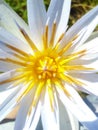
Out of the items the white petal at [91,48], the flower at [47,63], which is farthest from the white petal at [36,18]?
the white petal at [91,48]

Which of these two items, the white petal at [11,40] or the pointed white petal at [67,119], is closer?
the white petal at [11,40]

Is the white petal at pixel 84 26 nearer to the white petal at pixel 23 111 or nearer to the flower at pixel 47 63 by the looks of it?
the flower at pixel 47 63

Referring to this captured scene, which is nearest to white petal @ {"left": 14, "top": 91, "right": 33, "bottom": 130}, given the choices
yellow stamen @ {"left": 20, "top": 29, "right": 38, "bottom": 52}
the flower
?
the flower

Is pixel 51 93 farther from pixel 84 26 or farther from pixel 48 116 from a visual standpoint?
pixel 84 26

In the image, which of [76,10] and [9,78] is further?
[76,10]

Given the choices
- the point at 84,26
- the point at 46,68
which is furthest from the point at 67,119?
the point at 84,26

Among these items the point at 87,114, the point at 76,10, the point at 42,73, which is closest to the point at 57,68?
the point at 42,73

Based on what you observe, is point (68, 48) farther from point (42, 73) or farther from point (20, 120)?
point (20, 120)
